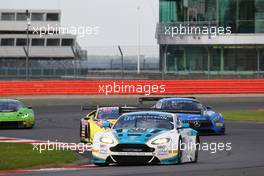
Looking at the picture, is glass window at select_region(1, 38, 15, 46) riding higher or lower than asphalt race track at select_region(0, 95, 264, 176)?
higher

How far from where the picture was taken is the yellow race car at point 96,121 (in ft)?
71.4

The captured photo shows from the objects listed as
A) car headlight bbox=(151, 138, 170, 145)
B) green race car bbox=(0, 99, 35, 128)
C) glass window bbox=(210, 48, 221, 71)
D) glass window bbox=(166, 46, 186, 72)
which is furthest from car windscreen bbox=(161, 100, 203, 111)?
glass window bbox=(166, 46, 186, 72)

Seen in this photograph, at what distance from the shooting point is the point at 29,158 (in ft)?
59.5

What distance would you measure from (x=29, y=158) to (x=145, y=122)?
2.96 metres

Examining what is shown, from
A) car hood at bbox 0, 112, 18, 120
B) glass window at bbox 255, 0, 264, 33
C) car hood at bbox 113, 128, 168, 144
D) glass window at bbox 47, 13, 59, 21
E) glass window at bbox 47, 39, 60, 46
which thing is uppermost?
glass window at bbox 47, 13, 59, 21

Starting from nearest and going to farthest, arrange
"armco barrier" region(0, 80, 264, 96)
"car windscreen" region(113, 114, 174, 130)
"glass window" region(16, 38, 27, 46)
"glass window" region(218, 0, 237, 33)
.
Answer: "car windscreen" region(113, 114, 174, 130)
"armco barrier" region(0, 80, 264, 96)
"glass window" region(218, 0, 237, 33)
"glass window" region(16, 38, 27, 46)

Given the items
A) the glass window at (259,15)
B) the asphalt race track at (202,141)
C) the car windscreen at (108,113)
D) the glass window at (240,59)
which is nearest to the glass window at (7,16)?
the glass window at (240,59)

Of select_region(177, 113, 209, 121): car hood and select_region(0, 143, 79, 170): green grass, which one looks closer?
select_region(0, 143, 79, 170): green grass

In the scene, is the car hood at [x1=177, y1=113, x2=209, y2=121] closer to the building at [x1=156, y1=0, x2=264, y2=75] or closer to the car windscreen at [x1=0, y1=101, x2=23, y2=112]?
the car windscreen at [x1=0, y1=101, x2=23, y2=112]

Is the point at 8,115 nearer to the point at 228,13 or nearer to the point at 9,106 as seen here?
the point at 9,106

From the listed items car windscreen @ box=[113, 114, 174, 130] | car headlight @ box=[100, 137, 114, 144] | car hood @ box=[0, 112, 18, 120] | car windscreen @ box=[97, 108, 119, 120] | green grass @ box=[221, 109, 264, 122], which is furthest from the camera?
green grass @ box=[221, 109, 264, 122]

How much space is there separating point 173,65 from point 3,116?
39601 millimetres

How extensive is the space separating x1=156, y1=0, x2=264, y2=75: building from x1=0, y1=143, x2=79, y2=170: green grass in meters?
44.7

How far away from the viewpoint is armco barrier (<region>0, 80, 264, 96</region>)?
159 ft
